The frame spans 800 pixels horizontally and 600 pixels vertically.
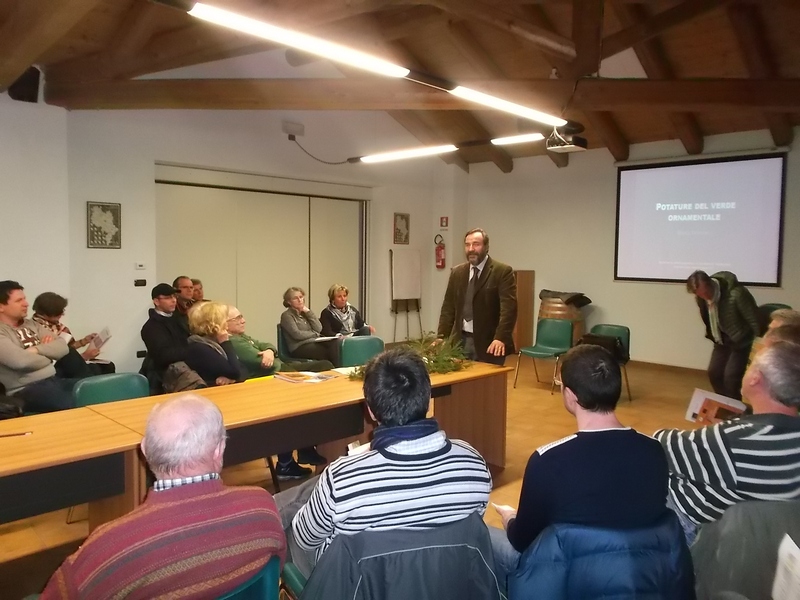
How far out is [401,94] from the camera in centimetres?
557

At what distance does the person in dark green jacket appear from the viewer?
200 inches

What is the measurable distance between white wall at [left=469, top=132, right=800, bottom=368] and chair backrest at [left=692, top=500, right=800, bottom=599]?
626cm

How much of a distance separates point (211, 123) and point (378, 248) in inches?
116

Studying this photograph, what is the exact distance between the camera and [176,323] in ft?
16.1

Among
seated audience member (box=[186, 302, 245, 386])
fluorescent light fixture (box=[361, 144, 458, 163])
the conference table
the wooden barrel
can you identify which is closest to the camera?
the conference table

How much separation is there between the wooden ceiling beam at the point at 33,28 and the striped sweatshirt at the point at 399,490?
3.14 meters

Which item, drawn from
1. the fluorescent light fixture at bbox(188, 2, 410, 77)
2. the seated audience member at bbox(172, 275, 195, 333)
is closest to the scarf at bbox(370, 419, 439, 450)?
the fluorescent light fixture at bbox(188, 2, 410, 77)

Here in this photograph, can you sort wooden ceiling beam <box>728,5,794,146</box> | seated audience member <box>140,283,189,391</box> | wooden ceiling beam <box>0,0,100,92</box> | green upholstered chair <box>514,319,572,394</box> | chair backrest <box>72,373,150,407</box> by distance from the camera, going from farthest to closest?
1. green upholstered chair <box>514,319,572,394</box>
2. wooden ceiling beam <box>728,5,794,146</box>
3. seated audience member <box>140,283,189,391</box>
4. wooden ceiling beam <box>0,0,100,92</box>
5. chair backrest <box>72,373,150,407</box>

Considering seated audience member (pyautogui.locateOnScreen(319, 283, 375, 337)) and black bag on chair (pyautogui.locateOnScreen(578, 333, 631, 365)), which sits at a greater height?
seated audience member (pyautogui.locateOnScreen(319, 283, 375, 337))

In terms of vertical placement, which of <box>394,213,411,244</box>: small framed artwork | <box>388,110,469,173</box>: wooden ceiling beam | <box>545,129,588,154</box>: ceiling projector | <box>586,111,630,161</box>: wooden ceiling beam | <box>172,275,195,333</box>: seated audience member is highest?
<box>388,110,469,173</box>: wooden ceiling beam

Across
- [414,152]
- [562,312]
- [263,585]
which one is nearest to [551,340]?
[562,312]

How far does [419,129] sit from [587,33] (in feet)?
12.5

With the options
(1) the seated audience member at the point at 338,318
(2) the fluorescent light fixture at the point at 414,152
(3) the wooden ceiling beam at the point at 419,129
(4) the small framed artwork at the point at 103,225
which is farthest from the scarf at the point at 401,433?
(3) the wooden ceiling beam at the point at 419,129

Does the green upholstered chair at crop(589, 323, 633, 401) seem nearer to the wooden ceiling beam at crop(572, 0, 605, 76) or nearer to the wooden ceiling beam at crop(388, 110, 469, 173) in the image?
the wooden ceiling beam at crop(572, 0, 605, 76)
